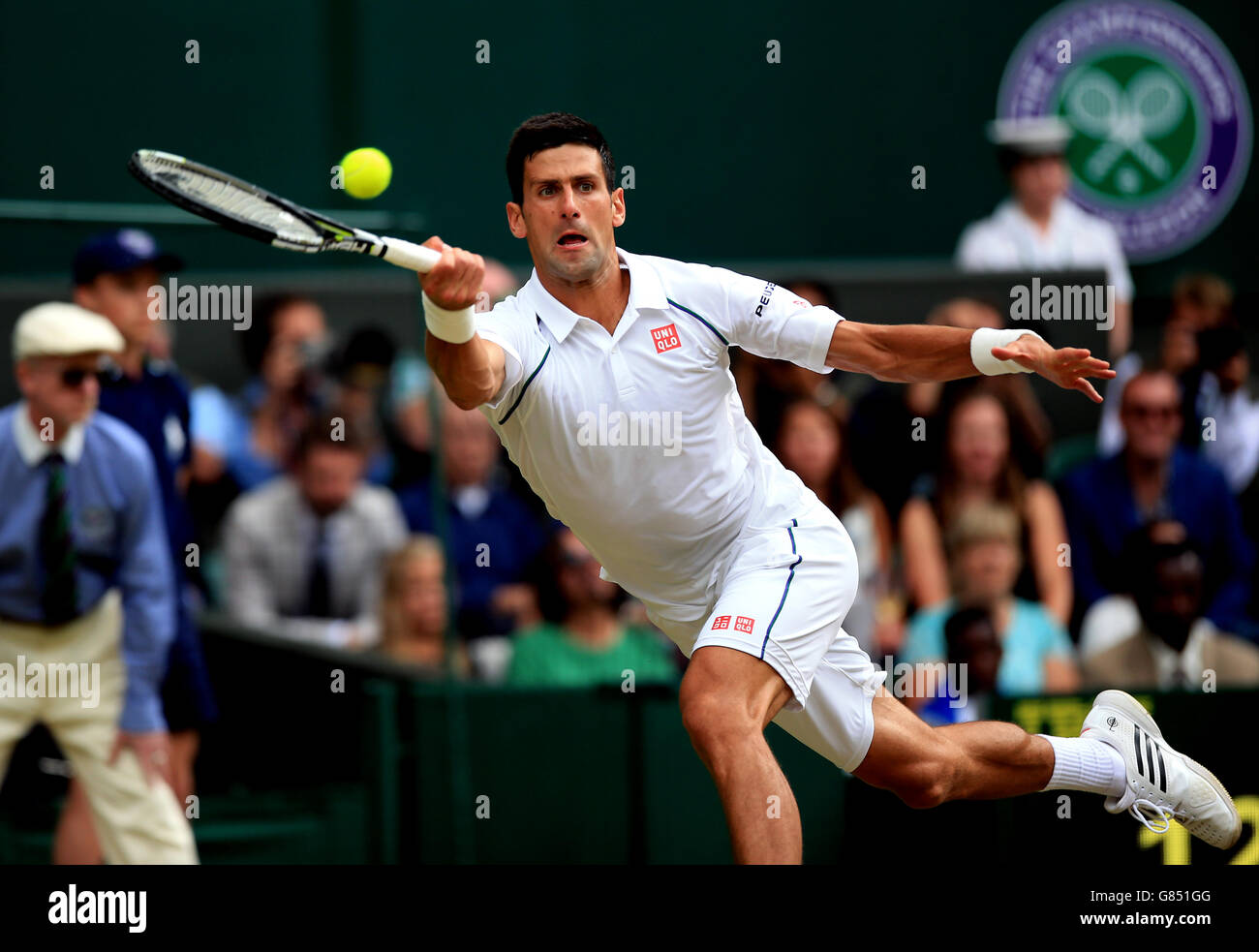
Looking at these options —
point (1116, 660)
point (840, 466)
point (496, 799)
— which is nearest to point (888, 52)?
point (840, 466)

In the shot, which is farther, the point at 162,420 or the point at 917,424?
the point at 917,424

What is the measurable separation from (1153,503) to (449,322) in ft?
15.9

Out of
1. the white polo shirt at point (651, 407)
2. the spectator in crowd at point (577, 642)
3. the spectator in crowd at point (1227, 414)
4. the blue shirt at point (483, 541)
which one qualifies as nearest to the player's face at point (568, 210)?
the white polo shirt at point (651, 407)

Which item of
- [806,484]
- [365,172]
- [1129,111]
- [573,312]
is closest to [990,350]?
[573,312]

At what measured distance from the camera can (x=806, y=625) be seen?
4.91 m

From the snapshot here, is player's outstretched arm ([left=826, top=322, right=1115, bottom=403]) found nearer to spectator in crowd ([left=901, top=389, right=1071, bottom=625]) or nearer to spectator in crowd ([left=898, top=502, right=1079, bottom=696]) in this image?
spectator in crowd ([left=898, top=502, right=1079, bottom=696])

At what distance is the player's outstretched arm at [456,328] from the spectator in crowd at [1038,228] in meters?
5.33

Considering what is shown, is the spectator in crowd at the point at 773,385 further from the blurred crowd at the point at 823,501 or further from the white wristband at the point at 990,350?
the white wristband at the point at 990,350

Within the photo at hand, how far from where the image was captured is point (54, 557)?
22.2ft

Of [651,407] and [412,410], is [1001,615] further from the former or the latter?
[651,407]

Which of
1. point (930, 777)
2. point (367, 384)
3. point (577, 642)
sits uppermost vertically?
point (367, 384)

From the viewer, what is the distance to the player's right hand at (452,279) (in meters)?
4.46

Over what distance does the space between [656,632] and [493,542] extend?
89cm
